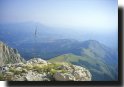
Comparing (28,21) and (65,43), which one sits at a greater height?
(28,21)

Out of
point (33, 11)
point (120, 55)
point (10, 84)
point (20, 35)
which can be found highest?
point (33, 11)

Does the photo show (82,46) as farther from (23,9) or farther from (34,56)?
(23,9)

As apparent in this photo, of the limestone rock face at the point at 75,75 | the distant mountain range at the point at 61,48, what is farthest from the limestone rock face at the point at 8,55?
the limestone rock face at the point at 75,75

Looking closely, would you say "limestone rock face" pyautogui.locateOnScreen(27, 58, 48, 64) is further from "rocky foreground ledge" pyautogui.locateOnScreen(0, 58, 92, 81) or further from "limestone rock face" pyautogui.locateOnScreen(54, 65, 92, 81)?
"limestone rock face" pyautogui.locateOnScreen(54, 65, 92, 81)

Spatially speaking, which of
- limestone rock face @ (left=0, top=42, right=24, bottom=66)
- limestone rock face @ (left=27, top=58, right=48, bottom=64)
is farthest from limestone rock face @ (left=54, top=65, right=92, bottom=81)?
limestone rock face @ (left=0, top=42, right=24, bottom=66)

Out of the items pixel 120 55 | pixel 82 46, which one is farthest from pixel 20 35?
pixel 120 55

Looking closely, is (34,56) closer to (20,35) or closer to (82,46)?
(20,35)
